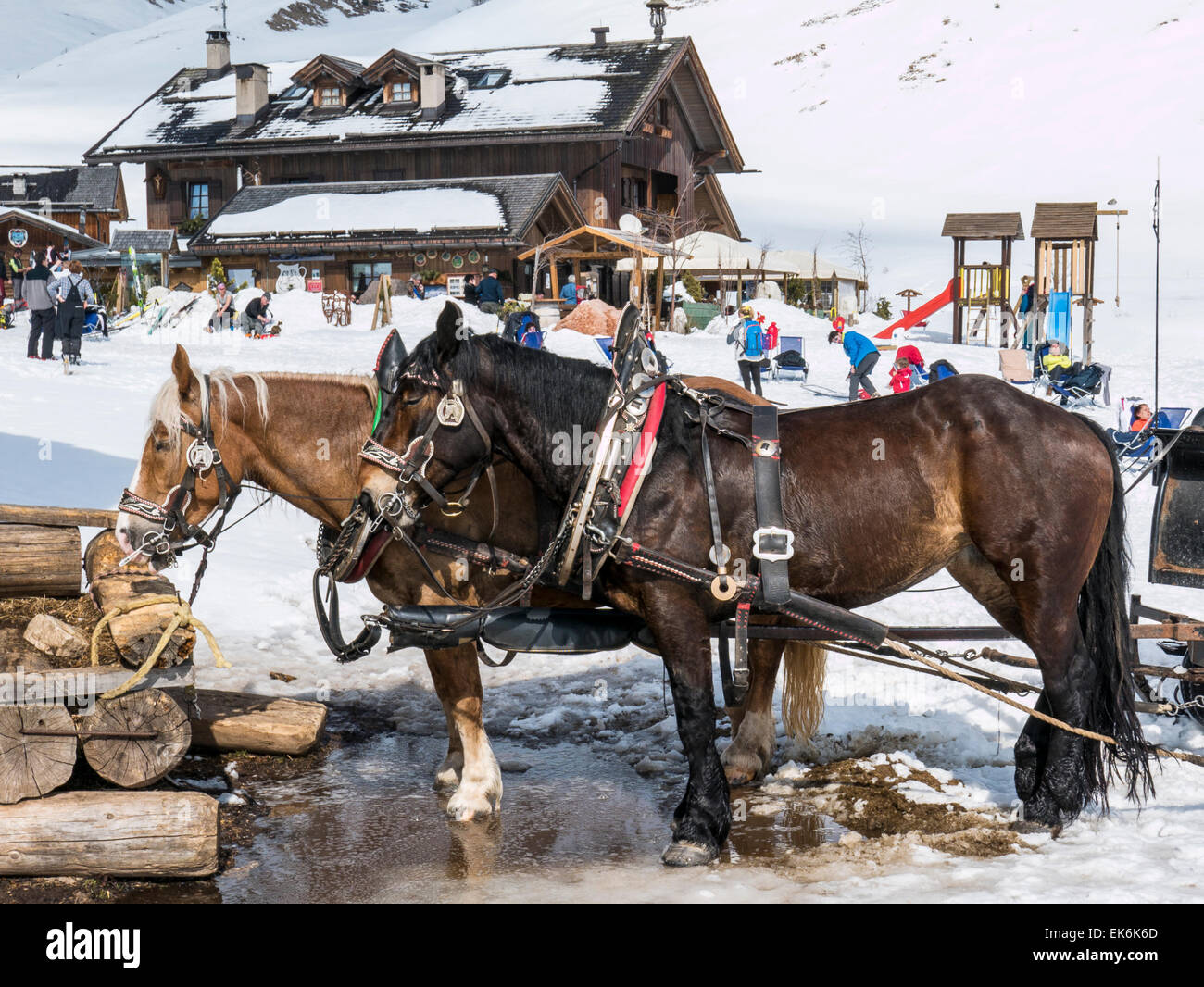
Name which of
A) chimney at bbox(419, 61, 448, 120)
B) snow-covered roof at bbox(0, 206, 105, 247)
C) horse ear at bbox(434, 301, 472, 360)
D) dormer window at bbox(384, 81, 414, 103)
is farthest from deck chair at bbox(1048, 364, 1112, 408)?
snow-covered roof at bbox(0, 206, 105, 247)

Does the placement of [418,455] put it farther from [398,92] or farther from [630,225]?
[398,92]

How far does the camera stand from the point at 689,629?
4590 millimetres

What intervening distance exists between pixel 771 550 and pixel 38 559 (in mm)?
3389

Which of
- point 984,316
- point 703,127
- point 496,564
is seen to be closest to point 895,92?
point 703,127

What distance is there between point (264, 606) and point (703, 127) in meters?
39.0

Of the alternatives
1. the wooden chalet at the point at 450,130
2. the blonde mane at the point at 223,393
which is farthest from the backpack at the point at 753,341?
the wooden chalet at the point at 450,130

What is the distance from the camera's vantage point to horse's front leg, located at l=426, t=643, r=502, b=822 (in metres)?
5.29

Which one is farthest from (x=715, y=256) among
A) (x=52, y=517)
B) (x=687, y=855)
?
(x=687, y=855)

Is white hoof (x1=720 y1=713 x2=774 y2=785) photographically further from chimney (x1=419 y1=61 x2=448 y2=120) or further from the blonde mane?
chimney (x1=419 y1=61 x2=448 y2=120)

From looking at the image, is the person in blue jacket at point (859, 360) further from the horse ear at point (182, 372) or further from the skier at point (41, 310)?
the horse ear at point (182, 372)

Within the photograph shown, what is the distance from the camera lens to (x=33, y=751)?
14.9ft

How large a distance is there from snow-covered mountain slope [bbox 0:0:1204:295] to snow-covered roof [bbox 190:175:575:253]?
27.7m
